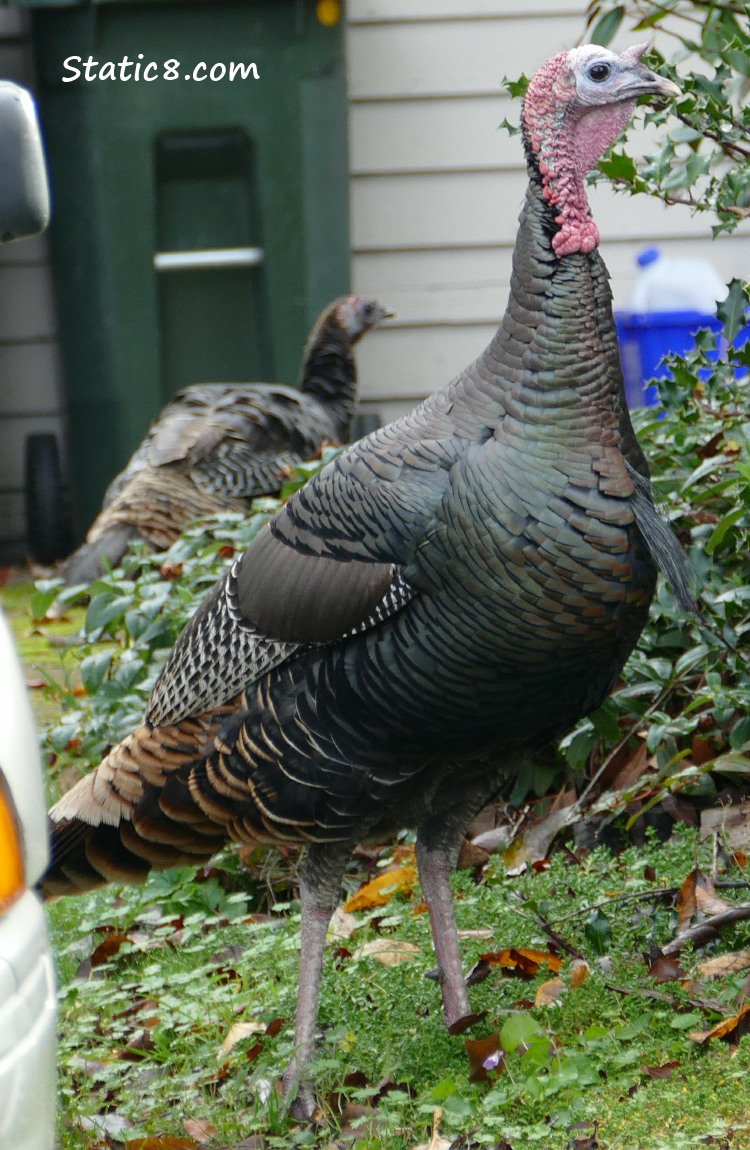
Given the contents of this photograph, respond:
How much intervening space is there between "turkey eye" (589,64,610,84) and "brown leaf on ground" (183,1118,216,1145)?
2.08 meters

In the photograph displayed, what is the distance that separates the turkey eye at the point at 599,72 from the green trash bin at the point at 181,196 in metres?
3.91

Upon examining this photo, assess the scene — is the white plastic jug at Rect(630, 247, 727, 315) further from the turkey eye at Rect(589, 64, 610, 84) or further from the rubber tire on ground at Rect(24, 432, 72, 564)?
the turkey eye at Rect(589, 64, 610, 84)

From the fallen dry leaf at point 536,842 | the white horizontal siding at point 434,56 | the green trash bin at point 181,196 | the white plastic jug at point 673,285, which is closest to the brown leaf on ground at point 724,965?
the fallen dry leaf at point 536,842

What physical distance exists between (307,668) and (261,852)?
1.41m

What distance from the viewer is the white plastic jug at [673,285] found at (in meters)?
6.89

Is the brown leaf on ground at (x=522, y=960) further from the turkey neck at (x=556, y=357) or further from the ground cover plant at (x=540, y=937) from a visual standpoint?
the turkey neck at (x=556, y=357)

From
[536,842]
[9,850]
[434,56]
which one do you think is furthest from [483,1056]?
[434,56]

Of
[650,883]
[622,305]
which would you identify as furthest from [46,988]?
[622,305]

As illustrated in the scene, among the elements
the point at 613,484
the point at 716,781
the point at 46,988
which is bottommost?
the point at 716,781

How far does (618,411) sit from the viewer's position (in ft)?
8.77

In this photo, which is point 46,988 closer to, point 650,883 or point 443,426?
point 443,426

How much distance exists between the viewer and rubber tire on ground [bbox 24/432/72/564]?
6.89m

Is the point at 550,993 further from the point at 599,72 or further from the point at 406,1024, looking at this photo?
the point at 599,72

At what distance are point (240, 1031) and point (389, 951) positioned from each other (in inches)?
16.8
